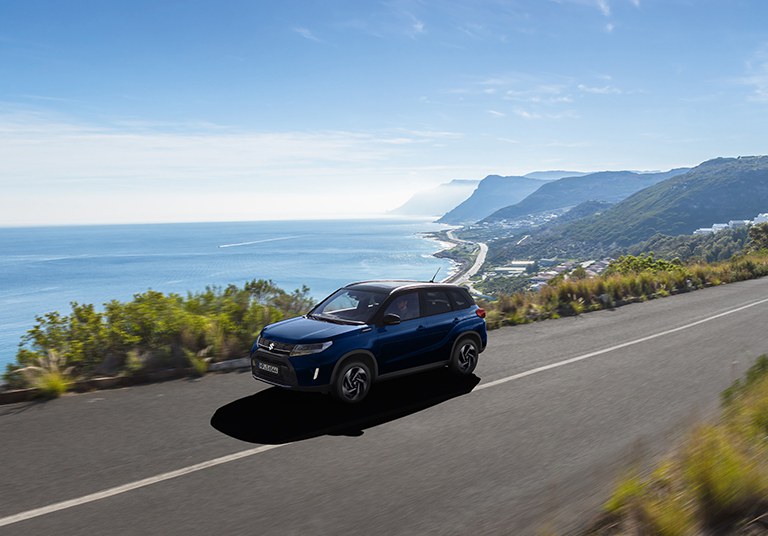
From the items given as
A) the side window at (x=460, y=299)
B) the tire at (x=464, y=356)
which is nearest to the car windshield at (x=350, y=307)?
the side window at (x=460, y=299)

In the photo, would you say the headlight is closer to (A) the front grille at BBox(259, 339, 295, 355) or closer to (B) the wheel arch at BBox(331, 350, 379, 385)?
(A) the front grille at BBox(259, 339, 295, 355)

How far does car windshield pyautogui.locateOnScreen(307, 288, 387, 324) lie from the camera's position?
26.6 ft

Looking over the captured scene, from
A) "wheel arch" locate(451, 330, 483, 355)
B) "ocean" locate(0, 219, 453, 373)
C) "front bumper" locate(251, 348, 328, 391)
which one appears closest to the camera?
"front bumper" locate(251, 348, 328, 391)

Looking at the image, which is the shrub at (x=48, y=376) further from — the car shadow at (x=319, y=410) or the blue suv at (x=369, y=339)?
the blue suv at (x=369, y=339)

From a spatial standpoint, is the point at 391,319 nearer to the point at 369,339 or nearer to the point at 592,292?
the point at 369,339

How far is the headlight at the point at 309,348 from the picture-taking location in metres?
7.12

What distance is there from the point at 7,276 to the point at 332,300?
5478 inches

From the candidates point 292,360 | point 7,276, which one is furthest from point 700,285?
point 7,276

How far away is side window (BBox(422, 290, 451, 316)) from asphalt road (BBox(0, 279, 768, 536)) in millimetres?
1133

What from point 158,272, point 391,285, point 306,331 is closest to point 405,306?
point 391,285

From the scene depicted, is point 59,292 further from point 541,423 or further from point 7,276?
point 541,423

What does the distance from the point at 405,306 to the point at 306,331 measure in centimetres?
165

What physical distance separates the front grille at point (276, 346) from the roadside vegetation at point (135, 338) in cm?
193

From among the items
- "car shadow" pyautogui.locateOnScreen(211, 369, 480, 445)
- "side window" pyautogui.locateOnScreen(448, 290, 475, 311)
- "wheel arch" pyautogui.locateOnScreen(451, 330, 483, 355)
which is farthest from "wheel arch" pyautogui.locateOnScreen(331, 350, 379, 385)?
"side window" pyautogui.locateOnScreen(448, 290, 475, 311)
